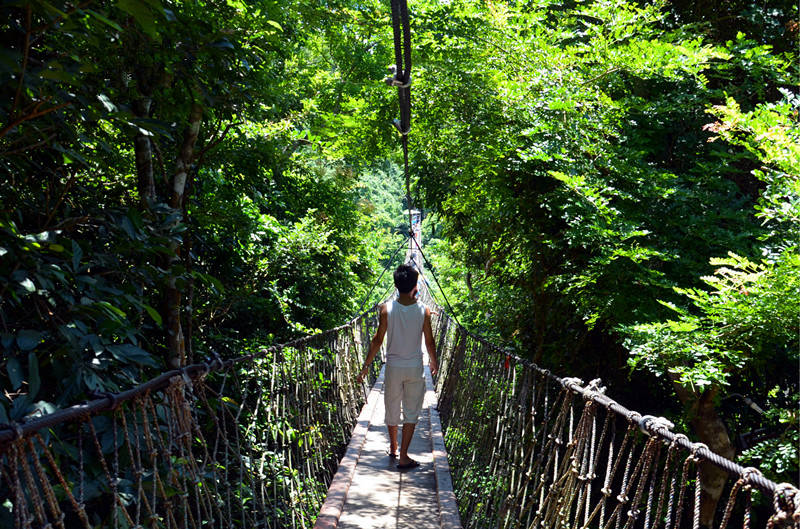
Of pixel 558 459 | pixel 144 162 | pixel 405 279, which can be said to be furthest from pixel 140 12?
pixel 405 279

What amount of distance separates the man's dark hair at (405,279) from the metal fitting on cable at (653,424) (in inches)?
82.7

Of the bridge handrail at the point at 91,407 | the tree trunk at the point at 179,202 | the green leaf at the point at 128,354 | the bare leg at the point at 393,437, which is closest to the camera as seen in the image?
the bridge handrail at the point at 91,407

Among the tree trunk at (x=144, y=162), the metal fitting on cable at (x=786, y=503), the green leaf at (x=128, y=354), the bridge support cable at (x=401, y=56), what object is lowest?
the metal fitting on cable at (x=786, y=503)

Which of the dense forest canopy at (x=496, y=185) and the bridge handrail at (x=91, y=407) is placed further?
the dense forest canopy at (x=496, y=185)

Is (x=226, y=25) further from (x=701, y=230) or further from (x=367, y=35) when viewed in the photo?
(x=367, y=35)

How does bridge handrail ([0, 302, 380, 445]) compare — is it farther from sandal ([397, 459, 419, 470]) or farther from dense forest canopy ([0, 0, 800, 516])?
sandal ([397, 459, 419, 470])

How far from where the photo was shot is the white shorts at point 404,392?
11.0 feet

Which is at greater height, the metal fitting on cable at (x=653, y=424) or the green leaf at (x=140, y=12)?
the green leaf at (x=140, y=12)

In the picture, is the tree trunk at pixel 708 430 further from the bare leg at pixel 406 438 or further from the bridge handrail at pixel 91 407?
the bridge handrail at pixel 91 407

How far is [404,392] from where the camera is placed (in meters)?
3.41

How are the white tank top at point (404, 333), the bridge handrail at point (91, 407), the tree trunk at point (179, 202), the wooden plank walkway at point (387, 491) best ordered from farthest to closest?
the white tank top at point (404, 333)
the wooden plank walkway at point (387, 491)
the tree trunk at point (179, 202)
the bridge handrail at point (91, 407)

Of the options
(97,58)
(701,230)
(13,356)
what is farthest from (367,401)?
(13,356)

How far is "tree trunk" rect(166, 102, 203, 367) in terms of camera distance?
253 cm

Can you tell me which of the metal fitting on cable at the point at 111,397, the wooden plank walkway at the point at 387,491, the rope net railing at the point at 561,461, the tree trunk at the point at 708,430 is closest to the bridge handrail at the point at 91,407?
the metal fitting on cable at the point at 111,397
